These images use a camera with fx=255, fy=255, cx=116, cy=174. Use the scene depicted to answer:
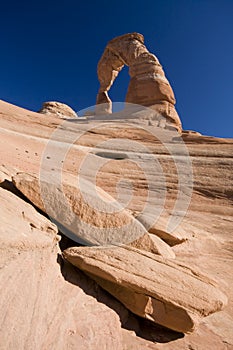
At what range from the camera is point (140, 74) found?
26.1 m

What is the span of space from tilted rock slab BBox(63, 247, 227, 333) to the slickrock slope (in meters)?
0.31

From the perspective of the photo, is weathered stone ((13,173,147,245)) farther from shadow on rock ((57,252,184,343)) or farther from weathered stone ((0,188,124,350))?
shadow on rock ((57,252,184,343))

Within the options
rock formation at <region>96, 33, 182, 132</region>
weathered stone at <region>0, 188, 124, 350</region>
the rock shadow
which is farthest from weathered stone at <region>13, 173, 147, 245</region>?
rock formation at <region>96, 33, 182, 132</region>

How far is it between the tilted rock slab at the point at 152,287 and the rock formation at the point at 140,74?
1899 cm

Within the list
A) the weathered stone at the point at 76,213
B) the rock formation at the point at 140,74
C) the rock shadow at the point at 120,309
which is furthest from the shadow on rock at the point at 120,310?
the rock formation at the point at 140,74

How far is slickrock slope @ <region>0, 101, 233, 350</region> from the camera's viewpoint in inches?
128

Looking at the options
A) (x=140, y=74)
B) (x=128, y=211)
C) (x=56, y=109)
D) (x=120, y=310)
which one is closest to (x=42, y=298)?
(x=120, y=310)

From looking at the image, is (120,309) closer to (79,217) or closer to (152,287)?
(152,287)

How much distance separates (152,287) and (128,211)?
11.6 ft

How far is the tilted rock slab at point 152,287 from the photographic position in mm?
4023

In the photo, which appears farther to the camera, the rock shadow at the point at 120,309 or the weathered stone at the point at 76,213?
the weathered stone at the point at 76,213

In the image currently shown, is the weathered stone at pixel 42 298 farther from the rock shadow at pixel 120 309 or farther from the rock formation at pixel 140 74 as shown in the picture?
the rock formation at pixel 140 74

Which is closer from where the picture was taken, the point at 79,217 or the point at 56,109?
the point at 79,217

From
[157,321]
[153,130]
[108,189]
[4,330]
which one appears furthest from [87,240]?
[153,130]
